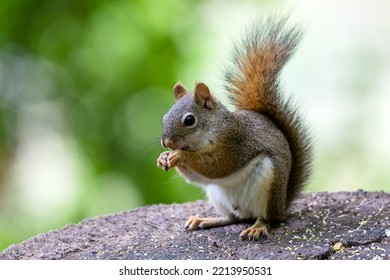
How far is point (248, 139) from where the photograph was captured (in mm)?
2301

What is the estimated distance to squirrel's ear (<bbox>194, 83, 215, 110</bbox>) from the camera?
7.34 feet

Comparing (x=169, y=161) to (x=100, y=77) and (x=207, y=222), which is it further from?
(x=100, y=77)

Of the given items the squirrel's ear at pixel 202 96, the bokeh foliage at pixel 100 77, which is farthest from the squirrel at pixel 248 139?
the bokeh foliage at pixel 100 77

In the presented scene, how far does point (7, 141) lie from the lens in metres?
3.66

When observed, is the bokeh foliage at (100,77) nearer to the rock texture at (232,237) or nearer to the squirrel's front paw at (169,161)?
the rock texture at (232,237)

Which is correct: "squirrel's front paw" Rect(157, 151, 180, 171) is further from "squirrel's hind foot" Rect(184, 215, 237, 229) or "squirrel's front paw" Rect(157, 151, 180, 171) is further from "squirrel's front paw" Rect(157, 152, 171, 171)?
"squirrel's hind foot" Rect(184, 215, 237, 229)

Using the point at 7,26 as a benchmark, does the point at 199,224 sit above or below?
below

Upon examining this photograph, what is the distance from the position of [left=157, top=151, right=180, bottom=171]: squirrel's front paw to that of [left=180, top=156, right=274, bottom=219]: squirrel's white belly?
9 cm

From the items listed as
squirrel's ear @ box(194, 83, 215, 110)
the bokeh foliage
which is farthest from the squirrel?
the bokeh foliage
